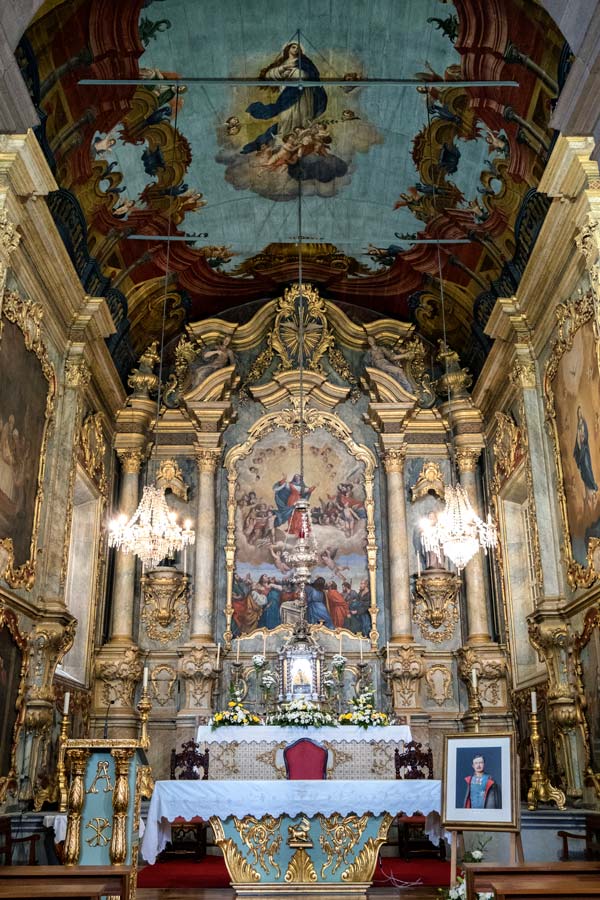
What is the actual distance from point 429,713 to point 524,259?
5.99m

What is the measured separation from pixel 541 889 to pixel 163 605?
28.6 feet

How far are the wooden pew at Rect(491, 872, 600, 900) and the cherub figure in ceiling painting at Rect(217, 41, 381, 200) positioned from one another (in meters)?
7.73

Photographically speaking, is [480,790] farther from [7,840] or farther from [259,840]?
[7,840]

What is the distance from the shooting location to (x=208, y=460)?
1291cm

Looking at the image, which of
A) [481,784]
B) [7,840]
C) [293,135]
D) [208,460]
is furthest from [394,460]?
[7,840]

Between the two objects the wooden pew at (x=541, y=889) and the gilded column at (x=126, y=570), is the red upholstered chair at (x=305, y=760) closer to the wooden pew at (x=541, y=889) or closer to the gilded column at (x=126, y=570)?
the wooden pew at (x=541, y=889)

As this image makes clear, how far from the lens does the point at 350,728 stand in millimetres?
9055

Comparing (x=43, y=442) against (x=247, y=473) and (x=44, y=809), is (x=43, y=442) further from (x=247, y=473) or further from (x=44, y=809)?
(x=247, y=473)

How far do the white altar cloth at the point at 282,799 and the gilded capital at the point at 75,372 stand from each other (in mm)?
4712

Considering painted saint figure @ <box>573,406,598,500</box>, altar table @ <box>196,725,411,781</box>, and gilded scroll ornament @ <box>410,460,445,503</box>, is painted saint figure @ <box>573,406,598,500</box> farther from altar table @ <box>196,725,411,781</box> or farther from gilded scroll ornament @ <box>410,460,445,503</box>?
gilded scroll ornament @ <box>410,460,445,503</box>

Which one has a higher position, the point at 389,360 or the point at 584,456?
the point at 389,360

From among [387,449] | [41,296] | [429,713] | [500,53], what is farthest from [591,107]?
[429,713]

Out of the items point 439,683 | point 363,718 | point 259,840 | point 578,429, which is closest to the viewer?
point 259,840

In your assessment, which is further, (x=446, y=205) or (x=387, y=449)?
(x=387, y=449)
